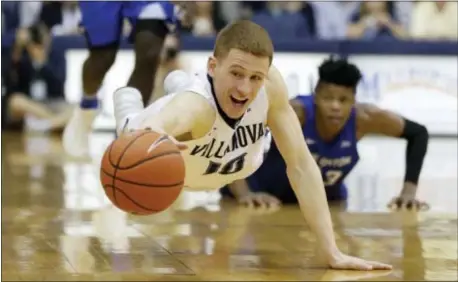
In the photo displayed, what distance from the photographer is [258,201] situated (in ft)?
23.1

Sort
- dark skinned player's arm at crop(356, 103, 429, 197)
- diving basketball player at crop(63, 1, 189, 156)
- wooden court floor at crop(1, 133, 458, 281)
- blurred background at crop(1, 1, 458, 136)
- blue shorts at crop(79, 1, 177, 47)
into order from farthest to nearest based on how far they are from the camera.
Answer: blurred background at crop(1, 1, 458, 136), dark skinned player's arm at crop(356, 103, 429, 197), blue shorts at crop(79, 1, 177, 47), diving basketball player at crop(63, 1, 189, 156), wooden court floor at crop(1, 133, 458, 281)

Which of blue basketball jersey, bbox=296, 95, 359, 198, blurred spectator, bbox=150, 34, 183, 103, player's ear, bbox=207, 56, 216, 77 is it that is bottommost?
blurred spectator, bbox=150, 34, 183, 103

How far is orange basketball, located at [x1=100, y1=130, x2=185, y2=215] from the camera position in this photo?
362 cm

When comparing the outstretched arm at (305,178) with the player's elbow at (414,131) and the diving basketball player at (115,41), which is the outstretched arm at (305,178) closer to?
the diving basketball player at (115,41)

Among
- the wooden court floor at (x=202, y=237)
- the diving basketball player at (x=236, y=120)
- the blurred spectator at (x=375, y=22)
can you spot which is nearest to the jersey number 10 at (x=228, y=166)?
the diving basketball player at (x=236, y=120)

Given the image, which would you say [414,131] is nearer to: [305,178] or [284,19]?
[305,178]

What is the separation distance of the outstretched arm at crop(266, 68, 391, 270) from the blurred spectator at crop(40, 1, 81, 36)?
887 cm

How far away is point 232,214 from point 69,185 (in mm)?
1747

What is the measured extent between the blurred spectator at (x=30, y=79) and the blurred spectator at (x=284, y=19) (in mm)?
2638

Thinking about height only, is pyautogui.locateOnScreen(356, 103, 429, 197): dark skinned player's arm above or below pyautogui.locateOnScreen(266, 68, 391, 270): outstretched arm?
below

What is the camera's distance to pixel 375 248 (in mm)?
5344

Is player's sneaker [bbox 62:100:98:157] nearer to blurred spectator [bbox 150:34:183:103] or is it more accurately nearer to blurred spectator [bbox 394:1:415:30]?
blurred spectator [bbox 150:34:183:103]

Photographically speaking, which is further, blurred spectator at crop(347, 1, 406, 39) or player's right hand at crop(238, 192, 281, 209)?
blurred spectator at crop(347, 1, 406, 39)

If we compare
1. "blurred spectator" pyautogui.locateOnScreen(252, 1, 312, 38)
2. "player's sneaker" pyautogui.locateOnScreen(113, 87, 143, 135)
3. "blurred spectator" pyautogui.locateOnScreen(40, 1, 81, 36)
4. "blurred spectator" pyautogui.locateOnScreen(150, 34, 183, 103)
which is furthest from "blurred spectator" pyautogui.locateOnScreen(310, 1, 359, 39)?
"player's sneaker" pyautogui.locateOnScreen(113, 87, 143, 135)
